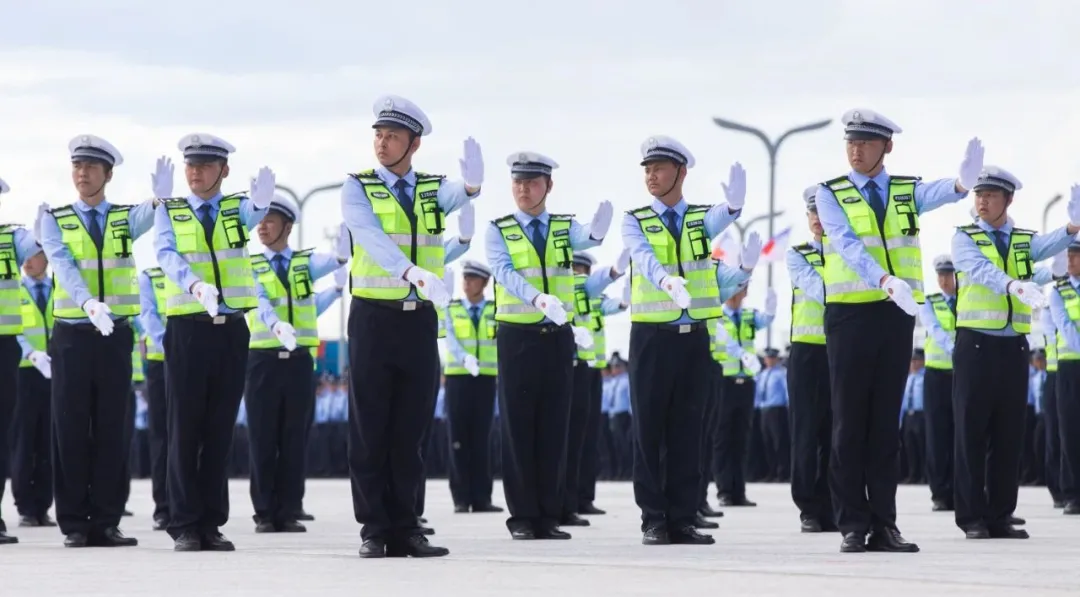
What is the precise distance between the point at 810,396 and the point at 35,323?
709 centimetres

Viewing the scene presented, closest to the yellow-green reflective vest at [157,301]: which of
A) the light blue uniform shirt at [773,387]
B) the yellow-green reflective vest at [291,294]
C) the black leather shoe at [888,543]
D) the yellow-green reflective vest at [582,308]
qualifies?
the yellow-green reflective vest at [291,294]

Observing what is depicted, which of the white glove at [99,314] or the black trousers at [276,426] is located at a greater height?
the white glove at [99,314]

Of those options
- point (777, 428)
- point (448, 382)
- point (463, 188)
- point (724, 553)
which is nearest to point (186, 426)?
point (463, 188)

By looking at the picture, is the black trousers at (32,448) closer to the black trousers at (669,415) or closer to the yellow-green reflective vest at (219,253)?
the yellow-green reflective vest at (219,253)

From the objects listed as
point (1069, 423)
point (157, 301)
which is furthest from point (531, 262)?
point (1069, 423)

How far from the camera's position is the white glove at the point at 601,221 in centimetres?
1455

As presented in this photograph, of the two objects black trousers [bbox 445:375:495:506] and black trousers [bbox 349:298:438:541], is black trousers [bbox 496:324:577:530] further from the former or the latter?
black trousers [bbox 445:375:495:506]

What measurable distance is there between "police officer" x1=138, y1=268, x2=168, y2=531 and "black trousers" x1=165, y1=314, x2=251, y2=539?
4.26 m

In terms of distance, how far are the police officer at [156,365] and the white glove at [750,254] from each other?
5.07 meters

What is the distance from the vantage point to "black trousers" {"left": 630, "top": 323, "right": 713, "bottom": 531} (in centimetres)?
1313

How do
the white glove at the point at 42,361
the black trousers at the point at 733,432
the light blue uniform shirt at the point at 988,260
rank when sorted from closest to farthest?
the light blue uniform shirt at the point at 988,260, the white glove at the point at 42,361, the black trousers at the point at 733,432

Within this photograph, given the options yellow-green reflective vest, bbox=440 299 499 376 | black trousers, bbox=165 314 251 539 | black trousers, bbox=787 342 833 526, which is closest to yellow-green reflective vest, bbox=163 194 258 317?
black trousers, bbox=165 314 251 539

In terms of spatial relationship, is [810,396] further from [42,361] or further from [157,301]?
[42,361]

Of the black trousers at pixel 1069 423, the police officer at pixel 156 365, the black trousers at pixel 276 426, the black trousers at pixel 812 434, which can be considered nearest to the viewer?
the black trousers at pixel 812 434
